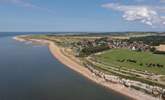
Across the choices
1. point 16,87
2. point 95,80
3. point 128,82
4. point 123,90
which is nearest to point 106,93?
point 123,90

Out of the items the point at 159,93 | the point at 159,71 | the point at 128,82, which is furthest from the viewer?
the point at 159,71

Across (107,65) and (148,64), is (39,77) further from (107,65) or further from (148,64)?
(148,64)

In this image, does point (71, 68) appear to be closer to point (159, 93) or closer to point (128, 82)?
point (128, 82)

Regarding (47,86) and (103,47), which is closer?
(47,86)

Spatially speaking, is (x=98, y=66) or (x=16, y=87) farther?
(x=98, y=66)

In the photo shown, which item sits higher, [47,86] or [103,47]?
[47,86]

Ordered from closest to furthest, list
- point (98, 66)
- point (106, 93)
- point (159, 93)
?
1. point (159, 93)
2. point (106, 93)
3. point (98, 66)

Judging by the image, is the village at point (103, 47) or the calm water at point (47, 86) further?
the village at point (103, 47)

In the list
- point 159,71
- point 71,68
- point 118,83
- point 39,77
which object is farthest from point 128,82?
point 71,68

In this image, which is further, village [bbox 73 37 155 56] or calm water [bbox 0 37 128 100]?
village [bbox 73 37 155 56]
